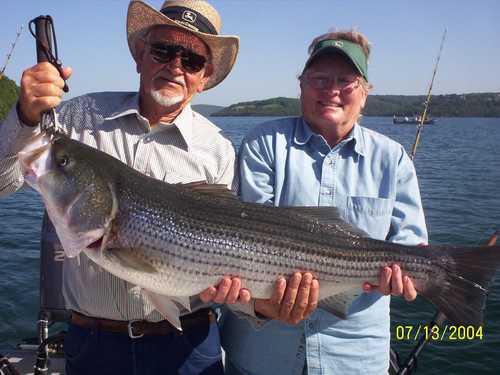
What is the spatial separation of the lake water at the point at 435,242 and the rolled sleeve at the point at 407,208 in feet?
5.88

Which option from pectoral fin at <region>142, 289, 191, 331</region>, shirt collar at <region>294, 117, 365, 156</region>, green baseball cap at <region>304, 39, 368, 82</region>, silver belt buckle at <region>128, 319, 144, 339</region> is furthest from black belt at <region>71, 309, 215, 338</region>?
green baseball cap at <region>304, 39, 368, 82</region>

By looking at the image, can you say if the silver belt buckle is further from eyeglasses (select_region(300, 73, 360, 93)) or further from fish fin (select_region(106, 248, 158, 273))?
eyeglasses (select_region(300, 73, 360, 93))

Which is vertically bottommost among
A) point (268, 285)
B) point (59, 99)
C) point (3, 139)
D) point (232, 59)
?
point (268, 285)

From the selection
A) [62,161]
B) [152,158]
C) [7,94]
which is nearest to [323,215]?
[152,158]

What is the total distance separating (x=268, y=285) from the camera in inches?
148

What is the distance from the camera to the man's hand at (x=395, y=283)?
3846 mm

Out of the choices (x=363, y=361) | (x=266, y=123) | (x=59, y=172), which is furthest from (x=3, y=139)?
(x=363, y=361)

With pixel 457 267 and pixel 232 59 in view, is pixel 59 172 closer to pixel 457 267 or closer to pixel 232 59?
pixel 232 59

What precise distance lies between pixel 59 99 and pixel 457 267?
11.1 feet

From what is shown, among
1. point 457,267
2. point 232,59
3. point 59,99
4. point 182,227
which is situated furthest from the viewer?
point 232,59

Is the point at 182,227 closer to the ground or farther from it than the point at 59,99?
closer to the ground

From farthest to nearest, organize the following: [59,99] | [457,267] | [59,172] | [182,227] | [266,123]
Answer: [266,123], [457,267], [182,227], [59,172], [59,99]

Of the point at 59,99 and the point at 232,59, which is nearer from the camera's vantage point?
the point at 59,99

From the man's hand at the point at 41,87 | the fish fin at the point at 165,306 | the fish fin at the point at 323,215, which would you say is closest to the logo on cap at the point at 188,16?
the man's hand at the point at 41,87
